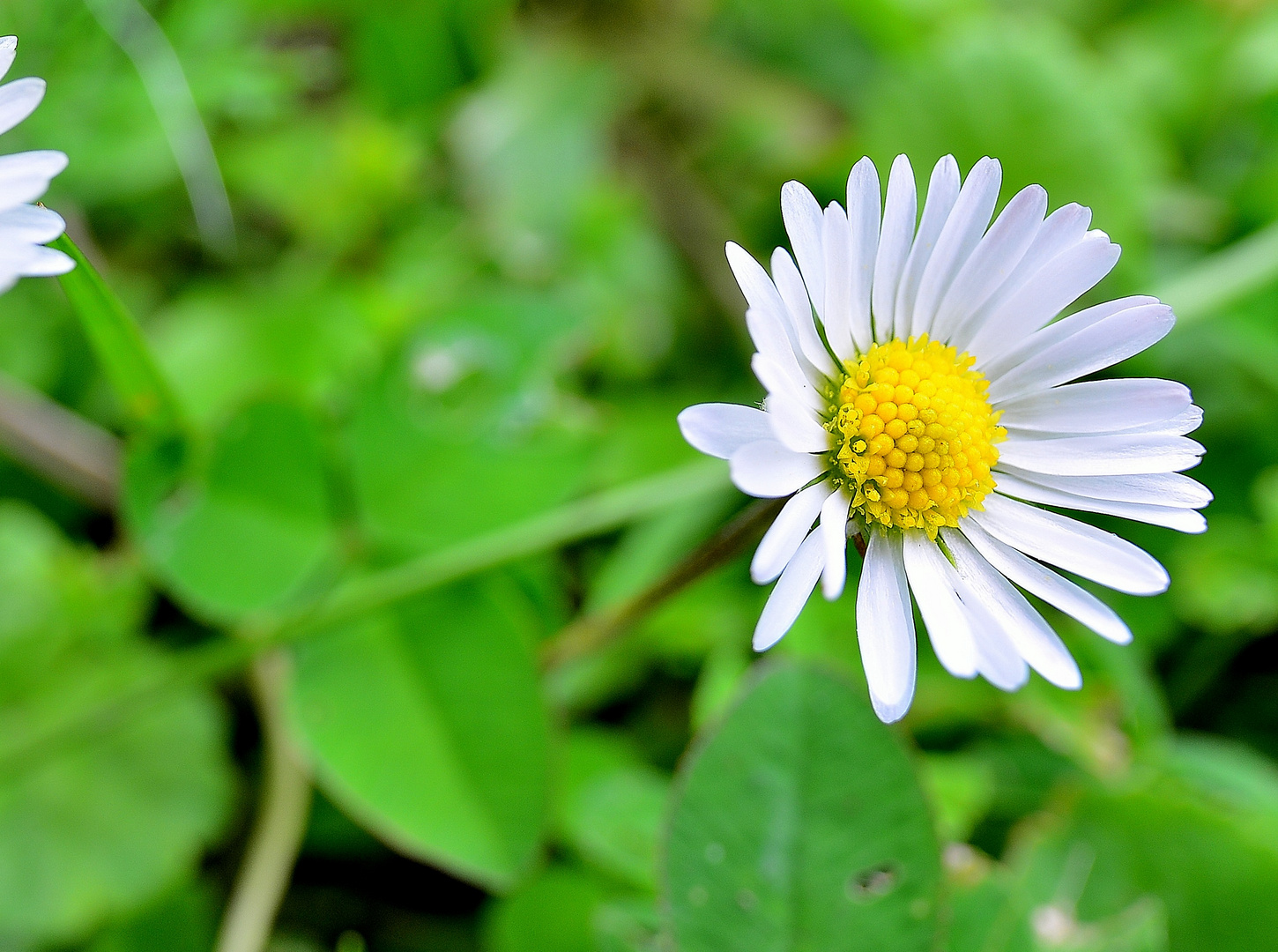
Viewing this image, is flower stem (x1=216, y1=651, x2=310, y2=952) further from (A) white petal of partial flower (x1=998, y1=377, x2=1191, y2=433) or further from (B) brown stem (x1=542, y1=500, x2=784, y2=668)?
(A) white petal of partial flower (x1=998, y1=377, x2=1191, y2=433)

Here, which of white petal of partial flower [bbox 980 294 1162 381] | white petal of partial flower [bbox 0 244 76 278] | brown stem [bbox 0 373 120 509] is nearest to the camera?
white petal of partial flower [bbox 0 244 76 278]

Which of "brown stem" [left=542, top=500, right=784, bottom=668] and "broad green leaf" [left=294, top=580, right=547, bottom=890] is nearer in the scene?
"brown stem" [left=542, top=500, right=784, bottom=668]

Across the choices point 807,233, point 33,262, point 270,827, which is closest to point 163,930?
point 270,827

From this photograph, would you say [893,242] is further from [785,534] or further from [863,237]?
[785,534]

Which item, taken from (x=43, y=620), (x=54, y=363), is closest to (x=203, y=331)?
(x=54, y=363)

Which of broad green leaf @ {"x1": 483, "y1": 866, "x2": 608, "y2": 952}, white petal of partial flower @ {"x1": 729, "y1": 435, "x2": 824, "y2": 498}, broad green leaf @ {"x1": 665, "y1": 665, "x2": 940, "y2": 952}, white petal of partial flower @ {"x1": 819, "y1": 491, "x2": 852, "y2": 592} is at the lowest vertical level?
broad green leaf @ {"x1": 483, "y1": 866, "x2": 608, "y2": 952}

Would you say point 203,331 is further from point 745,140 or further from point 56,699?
point 745,140

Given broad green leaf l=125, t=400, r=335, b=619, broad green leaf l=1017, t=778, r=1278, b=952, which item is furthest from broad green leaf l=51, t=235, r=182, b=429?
broad green leaf l=1017, t=778, r=1278, b=952

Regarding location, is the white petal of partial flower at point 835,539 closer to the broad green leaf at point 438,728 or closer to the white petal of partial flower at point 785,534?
the white petal of partial flower at point 785,534
